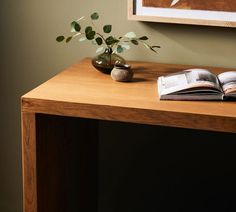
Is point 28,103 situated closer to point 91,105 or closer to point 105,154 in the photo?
point 91,105

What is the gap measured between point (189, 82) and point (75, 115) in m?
0.33

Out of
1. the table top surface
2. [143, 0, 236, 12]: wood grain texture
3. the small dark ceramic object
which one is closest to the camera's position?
the table top surface

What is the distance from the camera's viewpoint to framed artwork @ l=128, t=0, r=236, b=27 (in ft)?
5.61

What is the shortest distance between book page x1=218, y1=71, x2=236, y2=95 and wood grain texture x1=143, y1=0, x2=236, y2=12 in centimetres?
30

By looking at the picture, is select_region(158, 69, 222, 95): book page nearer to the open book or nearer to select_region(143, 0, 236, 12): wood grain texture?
the open book

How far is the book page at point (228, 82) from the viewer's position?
4.61 ft

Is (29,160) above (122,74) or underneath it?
underneath

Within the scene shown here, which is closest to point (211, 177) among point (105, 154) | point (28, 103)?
point (105, 154)

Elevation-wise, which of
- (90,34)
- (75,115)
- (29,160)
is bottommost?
(29,160)

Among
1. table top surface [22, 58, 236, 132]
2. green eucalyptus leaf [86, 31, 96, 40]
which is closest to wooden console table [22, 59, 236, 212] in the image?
table top surface [22, 58, 236, 132]

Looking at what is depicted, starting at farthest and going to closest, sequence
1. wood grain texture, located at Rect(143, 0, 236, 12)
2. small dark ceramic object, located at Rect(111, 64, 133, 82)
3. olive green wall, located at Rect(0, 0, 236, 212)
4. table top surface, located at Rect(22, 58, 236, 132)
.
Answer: olive green wall, located at Rect(0, 0, 236, 212), wood grain texture, located at Rect(143, 0, 236, 12), small dark ceramic object, located at Rect(111, 64, 133, 82), table top surface, located at Rect(22, 58, 236, 132)

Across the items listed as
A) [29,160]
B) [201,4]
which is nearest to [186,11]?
[201,4]

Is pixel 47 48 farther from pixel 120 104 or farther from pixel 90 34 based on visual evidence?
pixel 120 104

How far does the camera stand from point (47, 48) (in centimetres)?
193
